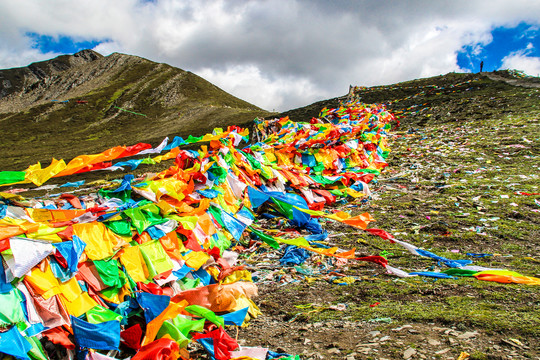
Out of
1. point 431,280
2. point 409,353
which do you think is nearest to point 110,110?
point 431,280

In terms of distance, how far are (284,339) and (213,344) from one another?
0.48m

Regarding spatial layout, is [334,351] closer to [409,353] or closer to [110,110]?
[409,353]

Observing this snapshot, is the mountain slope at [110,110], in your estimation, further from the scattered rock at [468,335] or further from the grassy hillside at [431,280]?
the scattered rock at [468,335]

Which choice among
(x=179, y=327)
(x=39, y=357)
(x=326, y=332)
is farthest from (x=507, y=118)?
(x=39, y=357)

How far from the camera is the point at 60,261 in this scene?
6.62 feet

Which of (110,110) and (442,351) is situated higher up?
(110,110)

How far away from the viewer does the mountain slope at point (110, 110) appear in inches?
925

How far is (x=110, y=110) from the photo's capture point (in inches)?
1409

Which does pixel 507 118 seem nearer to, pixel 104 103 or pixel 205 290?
pixel 205 290

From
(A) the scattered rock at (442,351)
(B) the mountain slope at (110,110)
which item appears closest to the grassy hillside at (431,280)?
(A) the scattered rock at (442,351)

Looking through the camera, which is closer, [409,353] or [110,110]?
[409,353]

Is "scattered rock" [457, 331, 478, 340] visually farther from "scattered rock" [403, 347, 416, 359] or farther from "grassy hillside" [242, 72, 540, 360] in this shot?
"scattered rock" [403, 347, 416, 359]

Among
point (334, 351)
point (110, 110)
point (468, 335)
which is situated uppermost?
point (110, 110)

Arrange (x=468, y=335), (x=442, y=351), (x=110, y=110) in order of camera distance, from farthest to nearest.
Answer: (x=110, y=110) → (x=468, y=335) → (x=442, y=351)
